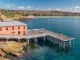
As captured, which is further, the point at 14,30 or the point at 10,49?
the point at 14,30

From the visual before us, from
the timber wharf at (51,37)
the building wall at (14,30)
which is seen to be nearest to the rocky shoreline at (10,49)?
the timber wharf at (51,37)

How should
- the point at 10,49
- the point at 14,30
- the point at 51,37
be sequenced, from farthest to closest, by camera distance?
the point at 51,37
the point at 14,30
the point at 10,49

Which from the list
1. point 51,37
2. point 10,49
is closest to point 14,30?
point 10,49

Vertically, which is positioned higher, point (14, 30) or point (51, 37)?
point (14, 30)

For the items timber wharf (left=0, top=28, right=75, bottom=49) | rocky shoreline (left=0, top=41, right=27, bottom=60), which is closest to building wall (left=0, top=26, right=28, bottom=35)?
timber wharf (left=0, top=28, right=75, bottom=49)

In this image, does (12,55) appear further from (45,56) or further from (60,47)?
(60,47)

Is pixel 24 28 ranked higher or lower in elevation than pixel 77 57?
higher

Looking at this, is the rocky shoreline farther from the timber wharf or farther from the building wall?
the building wall

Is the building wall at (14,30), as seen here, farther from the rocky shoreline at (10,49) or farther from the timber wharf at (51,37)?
the rocky shoreline at (10,49)

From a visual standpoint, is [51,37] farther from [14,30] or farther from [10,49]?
[10,49]

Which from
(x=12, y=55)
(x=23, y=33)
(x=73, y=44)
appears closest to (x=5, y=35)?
(x=23, y=33)

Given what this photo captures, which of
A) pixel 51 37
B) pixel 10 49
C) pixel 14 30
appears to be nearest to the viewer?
pixel 10 49
